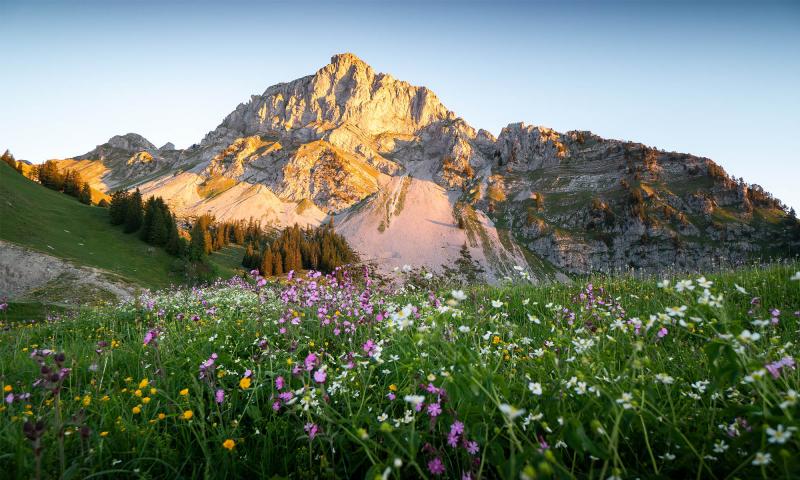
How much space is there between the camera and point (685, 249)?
5118 inches

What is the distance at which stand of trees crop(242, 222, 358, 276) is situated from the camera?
9369cm

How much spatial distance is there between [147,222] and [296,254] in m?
37.3

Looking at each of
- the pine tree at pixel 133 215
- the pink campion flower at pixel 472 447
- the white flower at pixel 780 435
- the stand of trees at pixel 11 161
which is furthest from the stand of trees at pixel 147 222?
the white flower at pixel 780 435

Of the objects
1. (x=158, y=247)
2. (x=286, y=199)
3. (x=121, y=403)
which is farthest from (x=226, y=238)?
(x=121, y=403)

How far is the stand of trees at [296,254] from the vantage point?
9369cm

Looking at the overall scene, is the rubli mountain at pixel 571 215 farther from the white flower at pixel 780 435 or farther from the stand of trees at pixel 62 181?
the white flower at pixel 780 435

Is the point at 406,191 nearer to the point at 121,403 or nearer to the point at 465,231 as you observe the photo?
the point at 465,231

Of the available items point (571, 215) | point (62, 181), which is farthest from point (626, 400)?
point (571, 215)

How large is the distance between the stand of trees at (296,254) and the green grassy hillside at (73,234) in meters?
15.9

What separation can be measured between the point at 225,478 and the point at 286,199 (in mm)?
207988

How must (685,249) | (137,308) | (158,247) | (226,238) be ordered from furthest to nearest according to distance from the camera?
(685,249)
(226,238)
(158,247)
(137,308)

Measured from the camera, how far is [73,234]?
6012cm

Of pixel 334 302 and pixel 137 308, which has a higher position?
pixel 334 302

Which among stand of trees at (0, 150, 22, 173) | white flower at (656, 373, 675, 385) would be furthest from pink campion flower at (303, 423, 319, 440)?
stand of trees at (0, 150, 22, 173)
